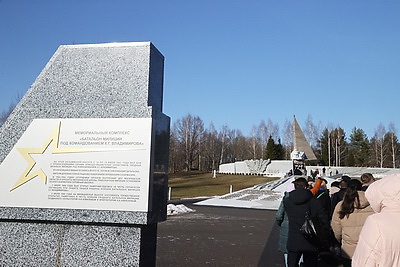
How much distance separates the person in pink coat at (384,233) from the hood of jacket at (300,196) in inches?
117

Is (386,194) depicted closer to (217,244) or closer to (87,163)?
(87,163)

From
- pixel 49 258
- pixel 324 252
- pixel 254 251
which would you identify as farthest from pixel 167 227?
pixel 49 258

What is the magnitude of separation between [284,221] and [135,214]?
8.56 ft

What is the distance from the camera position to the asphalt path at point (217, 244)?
7.21 meters

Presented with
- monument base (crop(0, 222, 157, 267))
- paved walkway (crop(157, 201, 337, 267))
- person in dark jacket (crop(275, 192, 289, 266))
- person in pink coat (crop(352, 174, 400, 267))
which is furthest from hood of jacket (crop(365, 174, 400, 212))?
paved walkway (crop(157, 201, 337, 267))

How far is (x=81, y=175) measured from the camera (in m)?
3.51

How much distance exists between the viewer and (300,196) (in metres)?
5.03

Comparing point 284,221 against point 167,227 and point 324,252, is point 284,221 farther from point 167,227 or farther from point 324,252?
point 167,227

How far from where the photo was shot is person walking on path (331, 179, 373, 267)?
4457mm

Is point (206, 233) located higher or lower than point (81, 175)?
lower

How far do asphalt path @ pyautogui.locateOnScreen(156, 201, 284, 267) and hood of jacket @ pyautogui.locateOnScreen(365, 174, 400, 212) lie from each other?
521cm

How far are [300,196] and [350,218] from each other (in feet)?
2.35

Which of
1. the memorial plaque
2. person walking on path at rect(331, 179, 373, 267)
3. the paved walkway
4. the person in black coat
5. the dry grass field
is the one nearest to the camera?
the memorial plaque

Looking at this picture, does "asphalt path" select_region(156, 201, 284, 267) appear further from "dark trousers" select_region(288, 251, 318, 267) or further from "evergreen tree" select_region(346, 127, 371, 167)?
"evergreen tree" select_region(346, 127, 371, 167)
